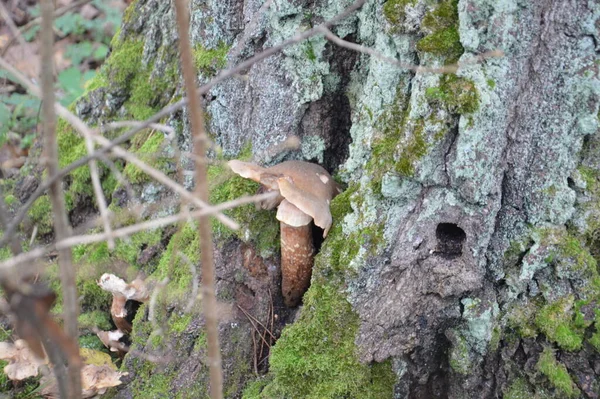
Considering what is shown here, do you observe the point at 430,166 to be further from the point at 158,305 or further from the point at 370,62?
the point at 158,305

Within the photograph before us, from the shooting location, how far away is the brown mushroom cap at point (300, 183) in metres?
3.11

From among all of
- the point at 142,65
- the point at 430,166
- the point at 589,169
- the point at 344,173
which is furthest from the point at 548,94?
the point at 142,65

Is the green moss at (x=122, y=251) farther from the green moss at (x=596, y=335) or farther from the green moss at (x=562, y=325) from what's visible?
the green moss at (x=596, y=335)

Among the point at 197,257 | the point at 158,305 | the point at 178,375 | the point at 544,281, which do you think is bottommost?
the point at 178,375

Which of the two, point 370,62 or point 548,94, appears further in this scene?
point 370,62

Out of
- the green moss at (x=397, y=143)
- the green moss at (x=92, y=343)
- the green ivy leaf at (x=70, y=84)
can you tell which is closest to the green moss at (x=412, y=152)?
the green moss at (x=397, y=143)

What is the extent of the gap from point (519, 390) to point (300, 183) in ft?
5.42

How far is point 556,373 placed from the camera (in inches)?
117

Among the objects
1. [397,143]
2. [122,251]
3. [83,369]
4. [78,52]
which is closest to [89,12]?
[78,52]

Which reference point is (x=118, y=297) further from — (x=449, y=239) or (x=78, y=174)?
(x=449, y=239)

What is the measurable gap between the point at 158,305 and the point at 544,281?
7.89ft

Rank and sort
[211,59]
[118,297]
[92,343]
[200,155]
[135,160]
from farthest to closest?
[92,343], [118,297], [211,59], [200,155], [135,160]

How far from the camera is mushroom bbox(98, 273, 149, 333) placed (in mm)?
3977

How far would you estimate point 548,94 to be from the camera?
2.83 metres
